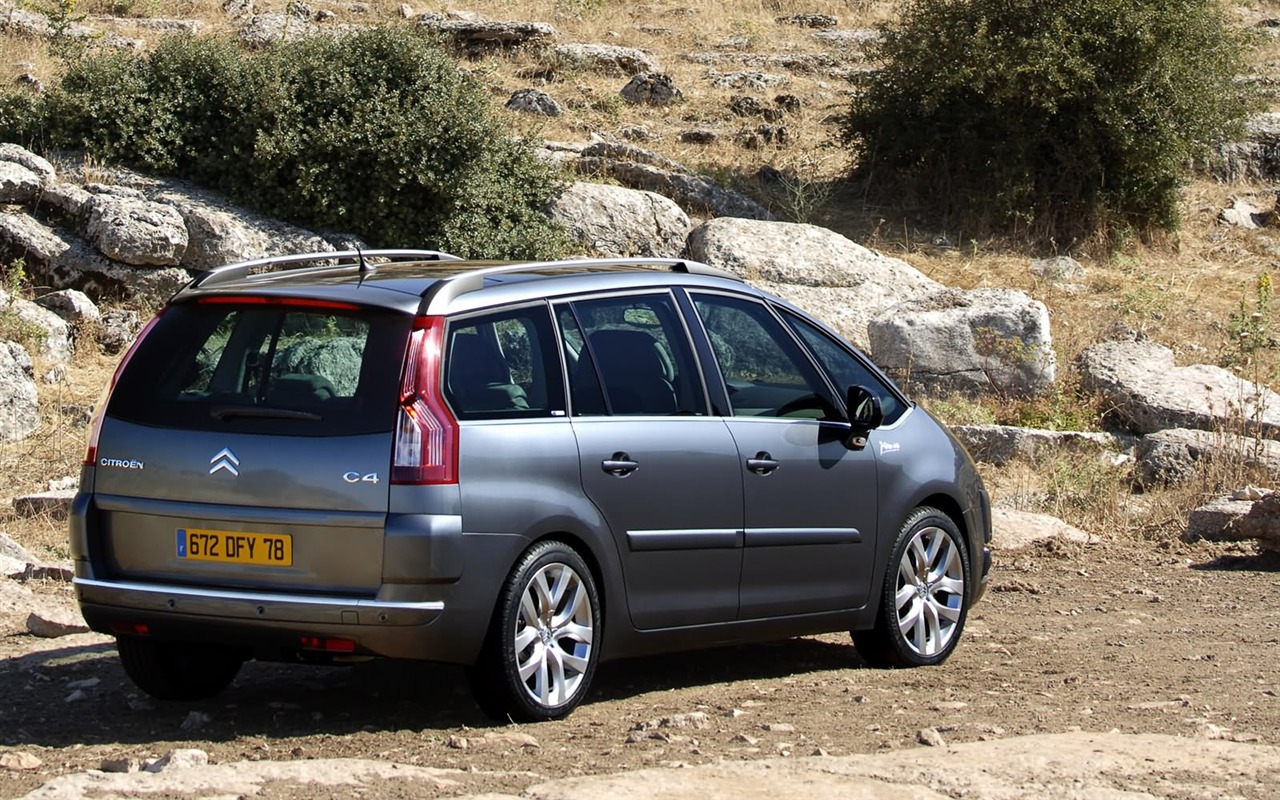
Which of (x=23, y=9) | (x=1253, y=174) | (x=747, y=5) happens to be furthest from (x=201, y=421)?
(x=747, y=5)

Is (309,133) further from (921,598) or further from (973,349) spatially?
(921,598)

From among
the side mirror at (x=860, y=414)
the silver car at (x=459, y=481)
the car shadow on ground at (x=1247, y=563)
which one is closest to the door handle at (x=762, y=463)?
the silver car at (x=459, y=481)

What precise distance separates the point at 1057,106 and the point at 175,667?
15.4 metres

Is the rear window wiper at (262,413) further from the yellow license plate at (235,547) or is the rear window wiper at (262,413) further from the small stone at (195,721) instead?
the small stone at (195,721)

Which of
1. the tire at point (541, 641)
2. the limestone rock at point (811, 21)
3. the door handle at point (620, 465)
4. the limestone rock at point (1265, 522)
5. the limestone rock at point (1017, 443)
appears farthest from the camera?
the limestone rock at point (811, 21)

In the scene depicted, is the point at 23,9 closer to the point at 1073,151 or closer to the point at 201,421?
the point at 1073,151

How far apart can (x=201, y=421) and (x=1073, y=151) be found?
15.6 meters

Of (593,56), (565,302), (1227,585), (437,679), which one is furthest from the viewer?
(593,56)

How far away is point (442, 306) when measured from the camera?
577cm

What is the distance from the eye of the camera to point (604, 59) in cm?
2409

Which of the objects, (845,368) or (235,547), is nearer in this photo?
(235,547)

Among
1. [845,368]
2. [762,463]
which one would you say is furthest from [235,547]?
[845,368]

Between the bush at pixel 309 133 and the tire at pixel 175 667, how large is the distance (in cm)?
908

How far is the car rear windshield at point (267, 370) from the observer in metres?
5.61
